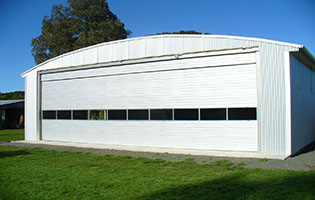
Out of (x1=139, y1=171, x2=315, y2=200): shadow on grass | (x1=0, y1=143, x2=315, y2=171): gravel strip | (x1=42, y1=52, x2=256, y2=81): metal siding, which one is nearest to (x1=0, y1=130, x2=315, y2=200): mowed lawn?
(x1=139, y1=171, x2=315, y2=200): shadow on grass

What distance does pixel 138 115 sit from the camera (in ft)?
49.9

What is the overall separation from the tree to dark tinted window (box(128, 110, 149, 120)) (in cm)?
2626

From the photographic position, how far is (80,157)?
39.9ft

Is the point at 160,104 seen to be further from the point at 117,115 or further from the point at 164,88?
the point at 117,115

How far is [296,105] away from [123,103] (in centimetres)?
785

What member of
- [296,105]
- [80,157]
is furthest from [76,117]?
[296,105]

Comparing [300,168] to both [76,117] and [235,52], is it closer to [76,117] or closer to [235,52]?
[235,52]

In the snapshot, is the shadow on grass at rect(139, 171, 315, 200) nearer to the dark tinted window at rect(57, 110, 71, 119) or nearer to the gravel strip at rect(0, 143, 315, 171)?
the gravel strip at rect(0, 143, 315, 171)

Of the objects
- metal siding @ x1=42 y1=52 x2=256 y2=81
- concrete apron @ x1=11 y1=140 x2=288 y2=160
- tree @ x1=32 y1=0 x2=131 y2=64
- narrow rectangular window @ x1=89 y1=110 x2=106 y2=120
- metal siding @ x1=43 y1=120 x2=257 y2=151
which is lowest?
concrete apron @ x1=11 y1=140 x2=288 y2=160

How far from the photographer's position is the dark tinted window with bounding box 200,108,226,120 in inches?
510

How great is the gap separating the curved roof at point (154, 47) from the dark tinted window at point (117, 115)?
2.63m

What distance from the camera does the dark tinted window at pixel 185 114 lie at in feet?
44.8

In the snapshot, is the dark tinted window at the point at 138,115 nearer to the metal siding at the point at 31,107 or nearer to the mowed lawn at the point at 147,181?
the mowed lawn at the point at 147,181

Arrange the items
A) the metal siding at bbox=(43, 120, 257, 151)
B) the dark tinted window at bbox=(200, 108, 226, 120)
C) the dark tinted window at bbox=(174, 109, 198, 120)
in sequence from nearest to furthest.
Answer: the metal siding at bbox=(43, 120, 257, 151), the dark tinted window at bbox=(200, 108, 226, 120), the dark tinted window at bbox=(174, 109, 198, 120)
